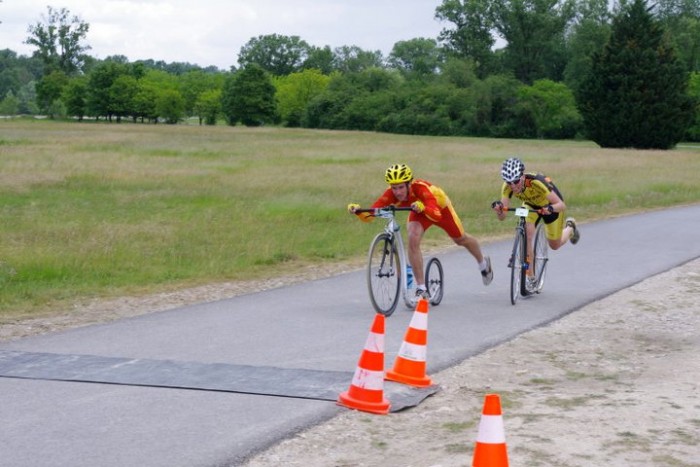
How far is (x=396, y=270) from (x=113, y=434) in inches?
190

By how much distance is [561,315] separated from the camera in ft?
35.1

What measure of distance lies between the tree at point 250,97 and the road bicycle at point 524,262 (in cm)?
10794

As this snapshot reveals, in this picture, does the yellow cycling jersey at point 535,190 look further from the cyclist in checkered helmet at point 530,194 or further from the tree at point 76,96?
the tree at point 76,96

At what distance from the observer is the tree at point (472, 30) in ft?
391

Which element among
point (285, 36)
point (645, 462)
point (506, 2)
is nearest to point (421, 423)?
point (645, 462)

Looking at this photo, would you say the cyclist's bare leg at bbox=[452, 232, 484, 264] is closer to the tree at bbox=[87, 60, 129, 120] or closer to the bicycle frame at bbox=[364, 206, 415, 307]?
the bicycle frame at bbox=[364, 206, 415, 307]

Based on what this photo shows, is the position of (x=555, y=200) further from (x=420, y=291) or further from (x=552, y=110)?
(x=552, y=110)

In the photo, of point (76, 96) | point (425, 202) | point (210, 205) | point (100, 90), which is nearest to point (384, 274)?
point (425, 202)

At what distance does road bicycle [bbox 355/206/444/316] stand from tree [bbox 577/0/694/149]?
58360 mm

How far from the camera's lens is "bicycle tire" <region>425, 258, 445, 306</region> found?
10.9 m

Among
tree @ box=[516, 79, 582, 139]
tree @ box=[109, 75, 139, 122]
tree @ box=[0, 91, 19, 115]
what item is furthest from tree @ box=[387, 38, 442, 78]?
tree @ box=[0, 91, 19, 115]

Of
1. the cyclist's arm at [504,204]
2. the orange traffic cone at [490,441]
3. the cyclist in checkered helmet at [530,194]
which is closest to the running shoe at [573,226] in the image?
the cyclist in checkered helmet at [530,194]

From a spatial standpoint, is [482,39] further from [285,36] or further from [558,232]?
[558,232]

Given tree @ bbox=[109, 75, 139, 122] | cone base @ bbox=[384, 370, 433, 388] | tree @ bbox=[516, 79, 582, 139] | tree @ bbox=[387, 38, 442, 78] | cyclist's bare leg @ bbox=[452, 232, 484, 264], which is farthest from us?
tree @ bbox=[387, 38, 442, 78]
